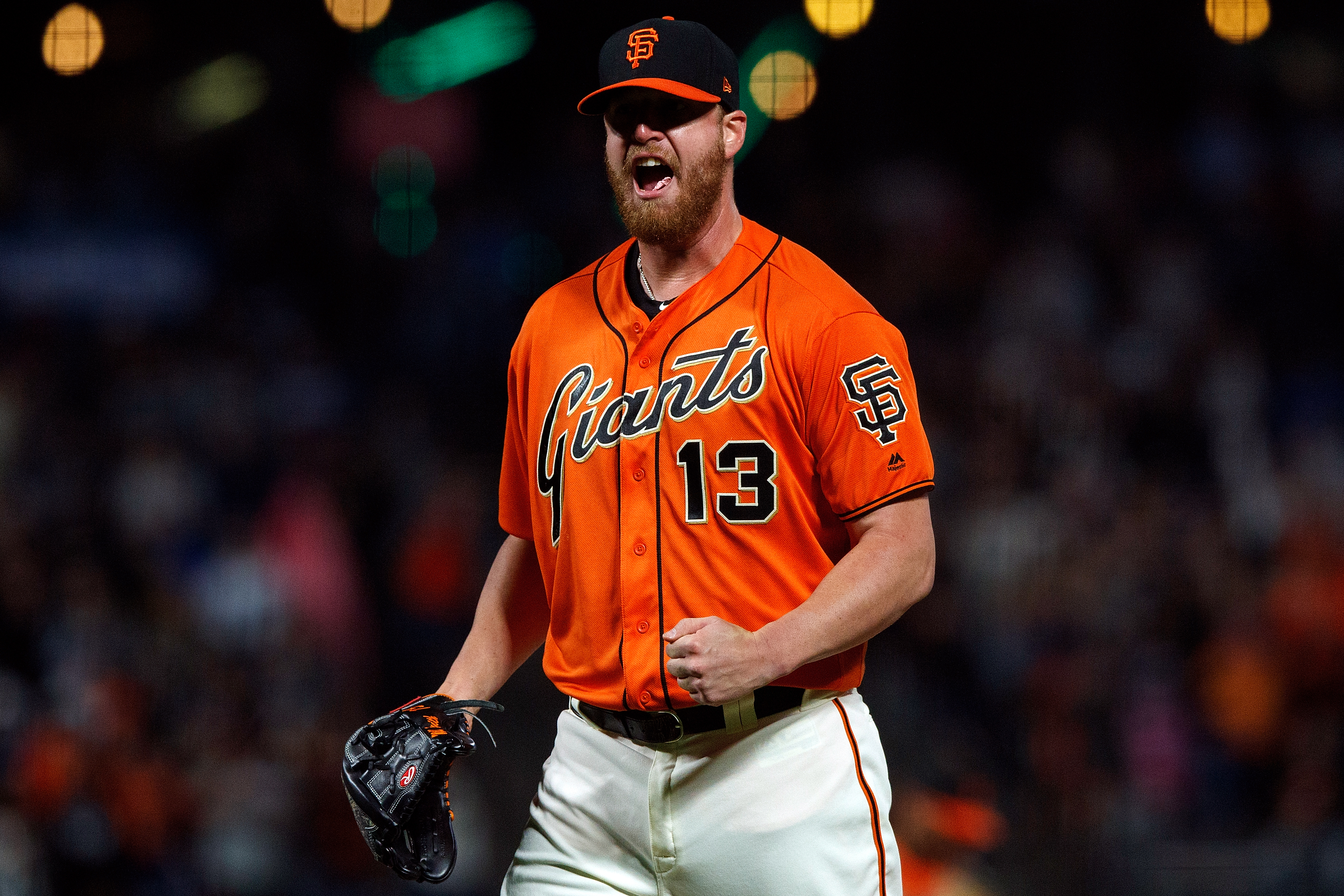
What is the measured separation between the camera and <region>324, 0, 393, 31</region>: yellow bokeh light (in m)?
6.06

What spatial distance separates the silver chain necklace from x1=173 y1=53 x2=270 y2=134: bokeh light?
189 inches

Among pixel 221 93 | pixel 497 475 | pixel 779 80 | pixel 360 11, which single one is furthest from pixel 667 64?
pixel 221 93

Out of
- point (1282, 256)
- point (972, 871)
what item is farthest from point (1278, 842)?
point (1282, 256)

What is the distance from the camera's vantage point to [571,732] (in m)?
Answer: 2.16

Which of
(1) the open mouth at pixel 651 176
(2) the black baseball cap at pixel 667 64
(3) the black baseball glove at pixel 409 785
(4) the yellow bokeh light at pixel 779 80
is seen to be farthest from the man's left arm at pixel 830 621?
(4) the yellow bokeh light at pixel 779 80

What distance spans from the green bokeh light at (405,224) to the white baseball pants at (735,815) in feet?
15.1

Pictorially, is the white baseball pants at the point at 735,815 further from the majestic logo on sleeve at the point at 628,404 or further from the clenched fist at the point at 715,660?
the majestic logo on sleeve at the point at 628,404

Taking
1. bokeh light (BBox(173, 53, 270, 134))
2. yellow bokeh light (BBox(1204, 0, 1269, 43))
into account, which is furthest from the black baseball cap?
yellow bokeh light (BBox(1204, 0, 1269, 43))

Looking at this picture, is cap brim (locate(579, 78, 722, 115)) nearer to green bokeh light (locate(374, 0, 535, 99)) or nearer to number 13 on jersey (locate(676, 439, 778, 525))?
number 13 on jersey (locate(676, 439, 778, 525))

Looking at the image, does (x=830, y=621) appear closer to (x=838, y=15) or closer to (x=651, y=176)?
(x=651, y=176)

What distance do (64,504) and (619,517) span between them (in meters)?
4.17

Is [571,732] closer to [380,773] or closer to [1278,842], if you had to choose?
[380,773]

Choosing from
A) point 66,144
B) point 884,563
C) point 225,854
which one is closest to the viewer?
point 884,563

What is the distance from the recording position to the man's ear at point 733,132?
217 centimetres
